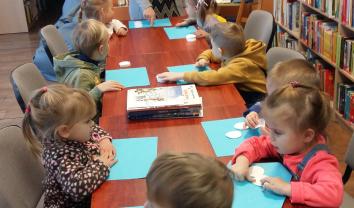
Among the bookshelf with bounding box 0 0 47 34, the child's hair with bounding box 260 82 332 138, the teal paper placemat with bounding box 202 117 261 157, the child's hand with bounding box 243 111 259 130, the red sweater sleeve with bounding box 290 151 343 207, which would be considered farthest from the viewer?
the bookshelf with bounding box 0 0 47 34

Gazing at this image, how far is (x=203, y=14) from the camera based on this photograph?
309 cm

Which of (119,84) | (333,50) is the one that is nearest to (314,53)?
(333,50)

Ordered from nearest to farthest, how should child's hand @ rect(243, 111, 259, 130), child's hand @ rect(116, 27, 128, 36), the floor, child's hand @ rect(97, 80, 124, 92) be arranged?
child's hand @ rect(243, 111, 259, 130)
child's hand @ rect(97, 80, 124, 92)
the floor
child's hand @ rect(116, 27, 128, 36)

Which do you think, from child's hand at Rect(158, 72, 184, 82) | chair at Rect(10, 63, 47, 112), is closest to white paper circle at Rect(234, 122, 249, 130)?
child's hand at Rect(158, 72, 184, 82)

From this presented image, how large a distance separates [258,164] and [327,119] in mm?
273

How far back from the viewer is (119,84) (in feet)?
7.20

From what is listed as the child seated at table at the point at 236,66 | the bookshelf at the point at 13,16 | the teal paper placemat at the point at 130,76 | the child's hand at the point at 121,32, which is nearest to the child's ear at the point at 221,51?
the child seated at table at the point at 236,66

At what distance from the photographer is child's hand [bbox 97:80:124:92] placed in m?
2.15

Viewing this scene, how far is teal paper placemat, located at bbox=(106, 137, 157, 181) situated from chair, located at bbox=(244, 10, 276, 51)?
1472mm

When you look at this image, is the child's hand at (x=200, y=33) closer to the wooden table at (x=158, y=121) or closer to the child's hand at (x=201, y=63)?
the wooden table at (x=158, y=121)

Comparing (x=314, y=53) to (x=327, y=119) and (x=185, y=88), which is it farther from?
(x=327, y=119)

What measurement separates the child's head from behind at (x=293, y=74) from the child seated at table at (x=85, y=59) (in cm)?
109

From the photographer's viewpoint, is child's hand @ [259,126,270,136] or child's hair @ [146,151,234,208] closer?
child's hair @ [146,151,234,208]

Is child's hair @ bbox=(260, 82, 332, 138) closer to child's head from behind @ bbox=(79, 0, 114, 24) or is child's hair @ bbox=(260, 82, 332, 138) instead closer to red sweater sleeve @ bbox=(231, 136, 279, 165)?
red sweater sleeve @ bbox=(231, 136, 279, 165)
